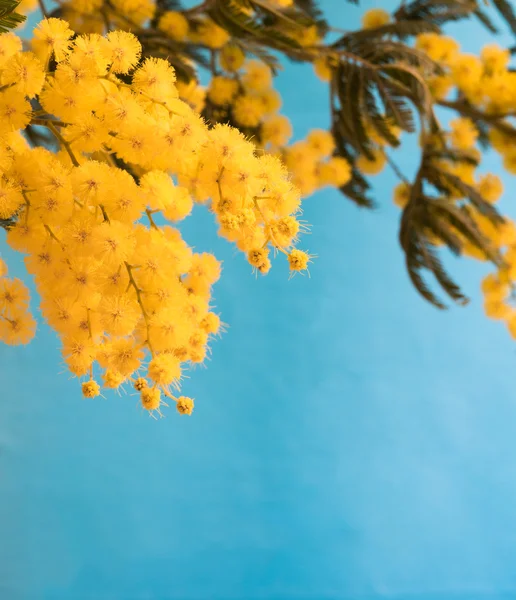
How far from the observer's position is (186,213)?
82cm

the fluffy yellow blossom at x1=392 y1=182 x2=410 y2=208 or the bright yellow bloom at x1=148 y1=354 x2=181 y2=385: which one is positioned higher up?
the fluffy yellow blossom at x1=392 y1=182 x2=410 y2=208

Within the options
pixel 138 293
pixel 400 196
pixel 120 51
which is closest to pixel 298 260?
pixel 138 293

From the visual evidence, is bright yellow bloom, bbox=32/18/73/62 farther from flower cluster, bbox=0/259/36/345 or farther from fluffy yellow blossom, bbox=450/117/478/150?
fluffy yellow blossom, bbox=450/117/478/150

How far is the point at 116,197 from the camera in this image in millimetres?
713

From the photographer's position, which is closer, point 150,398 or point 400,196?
point 150,398

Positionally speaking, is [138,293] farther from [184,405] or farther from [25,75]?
[25,75]

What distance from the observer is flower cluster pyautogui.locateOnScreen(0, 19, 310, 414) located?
2.35 feet

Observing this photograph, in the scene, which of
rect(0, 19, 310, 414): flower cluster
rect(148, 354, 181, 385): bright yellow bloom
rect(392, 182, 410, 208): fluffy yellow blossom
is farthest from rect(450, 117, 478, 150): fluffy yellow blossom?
rect(148, 354, 181, 385): bright yellow bloom

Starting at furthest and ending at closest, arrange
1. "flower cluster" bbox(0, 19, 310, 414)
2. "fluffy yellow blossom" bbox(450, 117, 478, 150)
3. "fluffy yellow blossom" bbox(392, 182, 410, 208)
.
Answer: "fluffy yellow blossom" bbox(392, 182, 410, 208), "fluffy yellow blossom" bbox(450, 117, 478, 150), "flower cluster" bbox(0, 19, 310, 414)

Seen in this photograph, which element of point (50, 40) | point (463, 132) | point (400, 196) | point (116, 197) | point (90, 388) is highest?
point (400, 196)

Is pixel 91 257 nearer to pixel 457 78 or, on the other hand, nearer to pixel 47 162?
pixel 47 162

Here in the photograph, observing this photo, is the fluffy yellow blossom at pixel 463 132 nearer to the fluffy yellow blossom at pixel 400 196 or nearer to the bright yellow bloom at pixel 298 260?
the fluffy yellow blossom at pixel 400 196

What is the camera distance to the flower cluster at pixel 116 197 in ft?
2.35

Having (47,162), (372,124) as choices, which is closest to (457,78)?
(372,124)
